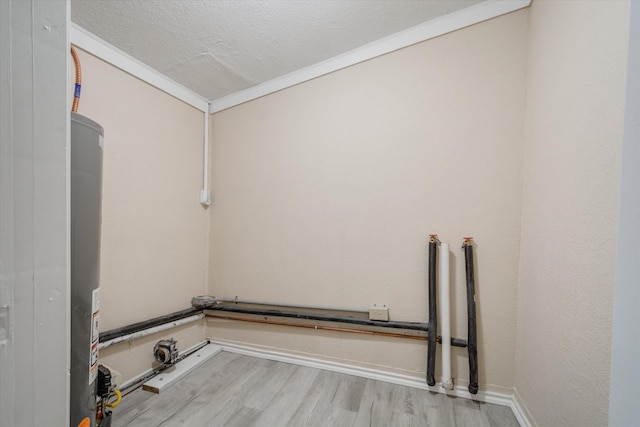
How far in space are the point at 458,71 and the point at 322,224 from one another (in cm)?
128

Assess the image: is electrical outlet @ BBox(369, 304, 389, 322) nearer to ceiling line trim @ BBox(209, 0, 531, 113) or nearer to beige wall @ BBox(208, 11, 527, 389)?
beige wall @ BBox(208, 11, 527, 389)

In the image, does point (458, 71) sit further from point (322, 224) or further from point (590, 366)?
point (590, 366)

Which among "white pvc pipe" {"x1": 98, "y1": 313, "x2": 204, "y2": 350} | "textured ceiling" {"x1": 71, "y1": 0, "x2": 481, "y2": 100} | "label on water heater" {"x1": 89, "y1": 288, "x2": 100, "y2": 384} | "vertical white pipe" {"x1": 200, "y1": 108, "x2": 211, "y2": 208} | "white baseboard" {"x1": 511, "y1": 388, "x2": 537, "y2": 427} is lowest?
"white baseboard" {"x1": 511, "y1": 388, "x2": 537, "y2": 427}

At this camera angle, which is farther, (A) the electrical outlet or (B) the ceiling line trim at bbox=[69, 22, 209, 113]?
(A) the electrical outlet

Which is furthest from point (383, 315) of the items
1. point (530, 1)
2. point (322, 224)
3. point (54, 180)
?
point (530, 1)

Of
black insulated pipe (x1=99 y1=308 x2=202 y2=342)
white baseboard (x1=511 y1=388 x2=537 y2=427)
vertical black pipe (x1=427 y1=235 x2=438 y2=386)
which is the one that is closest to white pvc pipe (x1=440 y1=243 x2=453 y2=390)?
vertical black pipe (x1=427 y1=235 x2=438 y2=386)

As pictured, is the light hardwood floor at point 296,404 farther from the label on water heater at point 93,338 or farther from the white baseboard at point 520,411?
the label on water heater at point 93,338

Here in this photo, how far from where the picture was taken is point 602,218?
720 mm

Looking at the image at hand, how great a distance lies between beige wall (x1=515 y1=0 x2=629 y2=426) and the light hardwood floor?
1.44 ft

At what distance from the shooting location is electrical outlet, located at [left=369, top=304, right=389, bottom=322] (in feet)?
4.75

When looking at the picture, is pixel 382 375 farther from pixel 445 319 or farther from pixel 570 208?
pixel 570 208

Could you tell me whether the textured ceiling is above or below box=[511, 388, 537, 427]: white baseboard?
above

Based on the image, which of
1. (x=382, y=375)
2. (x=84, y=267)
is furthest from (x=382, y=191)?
(x=84, y=267)

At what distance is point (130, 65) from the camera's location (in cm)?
150
